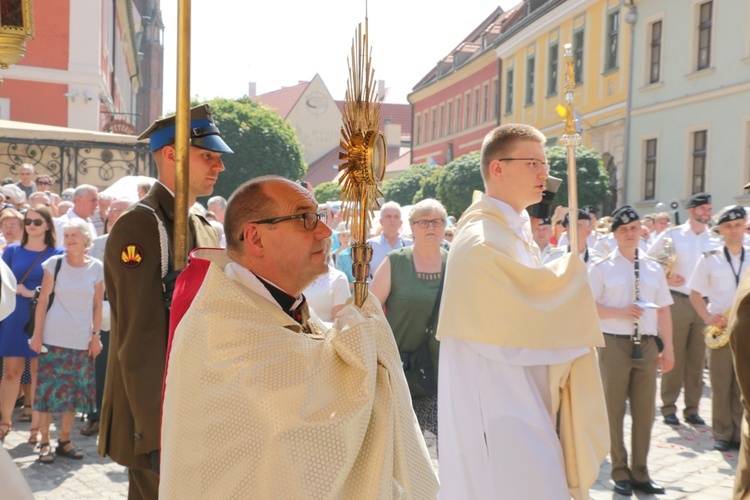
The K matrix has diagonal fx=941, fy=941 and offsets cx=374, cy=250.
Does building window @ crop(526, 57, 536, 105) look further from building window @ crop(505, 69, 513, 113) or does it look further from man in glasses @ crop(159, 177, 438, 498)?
man in glasses @ crop(159, 177, 438, 498)

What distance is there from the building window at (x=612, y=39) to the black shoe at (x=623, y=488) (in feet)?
85.4

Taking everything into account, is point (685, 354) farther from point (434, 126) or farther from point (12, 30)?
point (434, 126)

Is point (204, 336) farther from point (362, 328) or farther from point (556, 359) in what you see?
point (556, 359)


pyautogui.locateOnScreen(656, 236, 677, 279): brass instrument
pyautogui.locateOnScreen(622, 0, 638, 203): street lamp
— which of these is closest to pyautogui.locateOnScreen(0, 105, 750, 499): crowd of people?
pyautogui.locateOnScreen(656, 236, 677, 279): brass instrument

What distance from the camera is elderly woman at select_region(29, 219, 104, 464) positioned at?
7969 mm

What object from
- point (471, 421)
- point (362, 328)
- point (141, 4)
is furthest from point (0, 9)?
point (141, 4)

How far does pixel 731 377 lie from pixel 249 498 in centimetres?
740

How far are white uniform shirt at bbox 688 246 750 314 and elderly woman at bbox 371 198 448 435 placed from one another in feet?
12.1

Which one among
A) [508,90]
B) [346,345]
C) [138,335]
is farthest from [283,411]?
[508,90]

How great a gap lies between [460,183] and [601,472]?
2687cm

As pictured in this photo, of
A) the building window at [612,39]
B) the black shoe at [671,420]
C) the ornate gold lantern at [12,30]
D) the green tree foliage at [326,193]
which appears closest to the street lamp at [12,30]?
the ornate gold lantern at [12,30]

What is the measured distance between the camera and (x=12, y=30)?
3.48m

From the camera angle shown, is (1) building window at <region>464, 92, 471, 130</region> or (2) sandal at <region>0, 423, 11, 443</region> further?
(1) building window at <region>464, 92, 471, 130</region>

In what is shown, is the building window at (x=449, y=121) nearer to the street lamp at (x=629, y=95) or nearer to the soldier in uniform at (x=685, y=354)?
the street lamp at (x=629, y=95)
